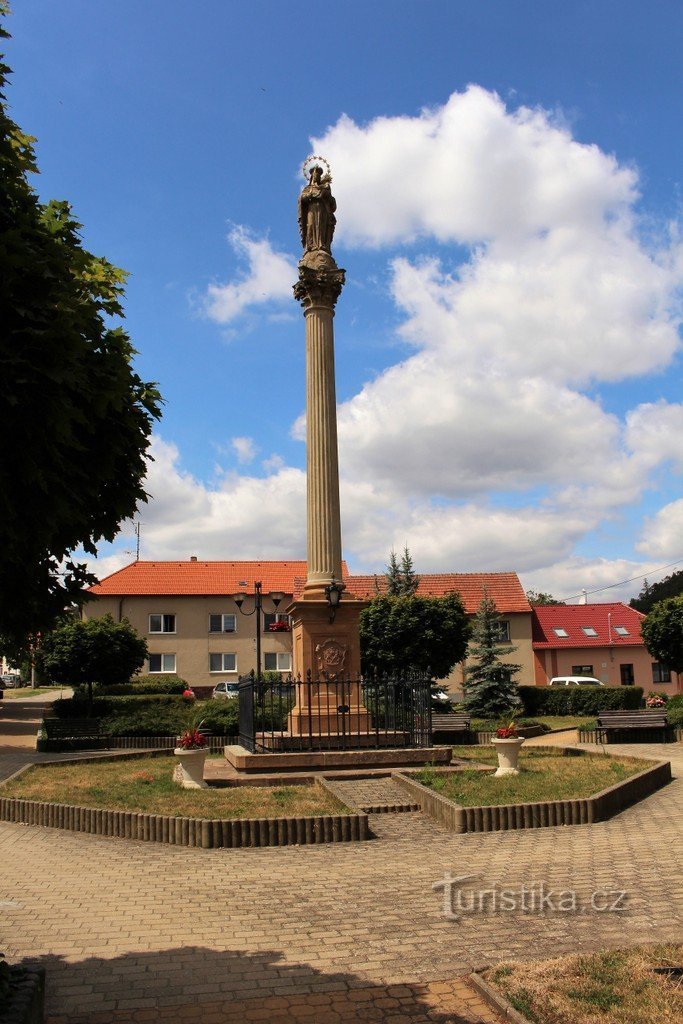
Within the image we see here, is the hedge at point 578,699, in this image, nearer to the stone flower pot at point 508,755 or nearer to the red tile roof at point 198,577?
the red tile roof at point 198,577

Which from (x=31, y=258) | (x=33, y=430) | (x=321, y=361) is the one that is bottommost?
(x=33, y=430)

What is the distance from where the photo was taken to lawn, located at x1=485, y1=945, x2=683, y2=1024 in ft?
15.3

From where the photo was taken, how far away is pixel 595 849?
9320mm

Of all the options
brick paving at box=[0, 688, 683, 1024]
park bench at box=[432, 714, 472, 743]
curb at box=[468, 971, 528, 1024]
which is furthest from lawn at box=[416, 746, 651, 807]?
park bench at box=[432, 714, 472, 743]

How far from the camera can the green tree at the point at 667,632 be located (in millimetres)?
26672

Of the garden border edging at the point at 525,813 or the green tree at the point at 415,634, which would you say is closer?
the garden border edging at the point at 525,813

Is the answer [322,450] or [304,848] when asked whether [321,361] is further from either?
[304,848]

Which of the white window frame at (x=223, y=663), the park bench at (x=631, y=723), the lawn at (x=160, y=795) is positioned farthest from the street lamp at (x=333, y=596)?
the white window frame at (x=223, y=663)

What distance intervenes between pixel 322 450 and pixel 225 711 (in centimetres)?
892

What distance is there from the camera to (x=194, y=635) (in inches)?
1996

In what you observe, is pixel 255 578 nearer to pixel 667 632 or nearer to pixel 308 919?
pixel 667 632

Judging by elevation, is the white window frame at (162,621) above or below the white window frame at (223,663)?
above

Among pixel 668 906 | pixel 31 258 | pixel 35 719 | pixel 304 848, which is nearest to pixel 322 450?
pixel 304 848

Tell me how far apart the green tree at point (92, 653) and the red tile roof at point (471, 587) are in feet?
67.5
